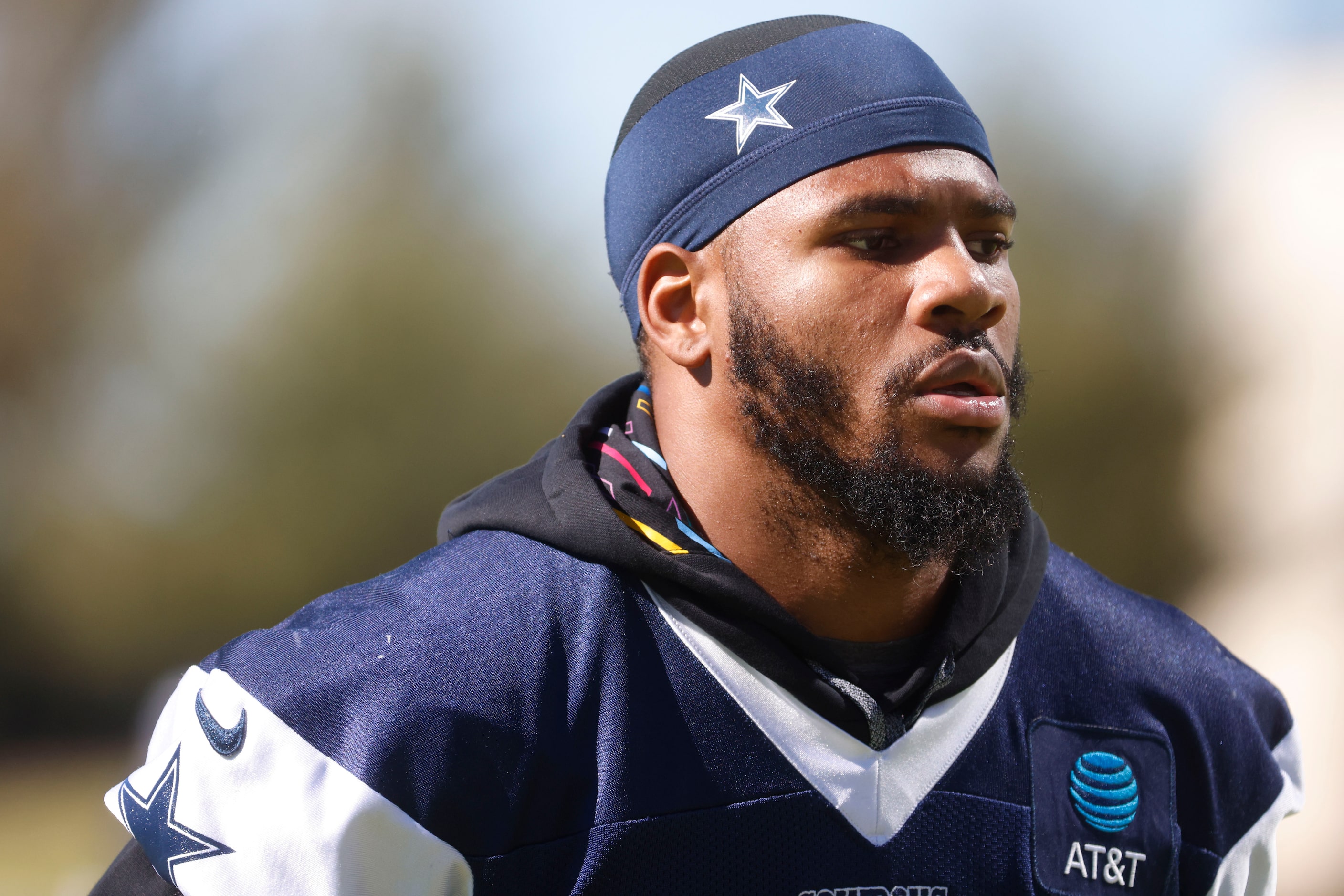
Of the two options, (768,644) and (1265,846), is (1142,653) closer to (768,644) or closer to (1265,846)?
(1265,846)

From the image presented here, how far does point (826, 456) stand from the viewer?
6.45ft

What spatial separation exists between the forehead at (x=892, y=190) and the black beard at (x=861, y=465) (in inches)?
7.5

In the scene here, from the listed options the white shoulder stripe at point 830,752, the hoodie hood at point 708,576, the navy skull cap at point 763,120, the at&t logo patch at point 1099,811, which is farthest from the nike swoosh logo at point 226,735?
the at&t logo patch at point 1099,811

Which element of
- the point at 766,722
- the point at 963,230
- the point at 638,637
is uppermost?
the point at 963,230

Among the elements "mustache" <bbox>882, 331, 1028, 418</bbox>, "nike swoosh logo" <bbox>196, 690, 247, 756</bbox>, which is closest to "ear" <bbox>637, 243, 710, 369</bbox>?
"mustache" <bbox>882, 331, 1028, 418</bbox>

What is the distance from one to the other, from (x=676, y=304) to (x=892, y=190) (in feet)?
1.54

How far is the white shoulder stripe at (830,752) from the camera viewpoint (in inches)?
74.4

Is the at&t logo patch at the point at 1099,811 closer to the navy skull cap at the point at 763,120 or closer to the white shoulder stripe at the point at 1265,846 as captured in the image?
the white shoulder stripe at the point at 1265,846

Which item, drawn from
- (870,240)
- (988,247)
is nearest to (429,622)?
(870,240)

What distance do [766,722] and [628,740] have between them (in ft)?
0.81

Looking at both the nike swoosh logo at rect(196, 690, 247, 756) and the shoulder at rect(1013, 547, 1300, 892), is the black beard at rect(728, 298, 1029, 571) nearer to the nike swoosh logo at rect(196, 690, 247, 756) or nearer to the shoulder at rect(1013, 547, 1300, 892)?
the shoulder at rect(1013, 547, 1300, 892)

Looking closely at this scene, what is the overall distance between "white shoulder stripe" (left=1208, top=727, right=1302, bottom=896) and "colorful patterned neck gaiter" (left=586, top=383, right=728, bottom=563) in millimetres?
1194

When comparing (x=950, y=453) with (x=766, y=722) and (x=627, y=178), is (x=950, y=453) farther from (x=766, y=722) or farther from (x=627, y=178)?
(x=627, y=178)

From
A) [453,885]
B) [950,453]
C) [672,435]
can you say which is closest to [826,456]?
[950,453]
